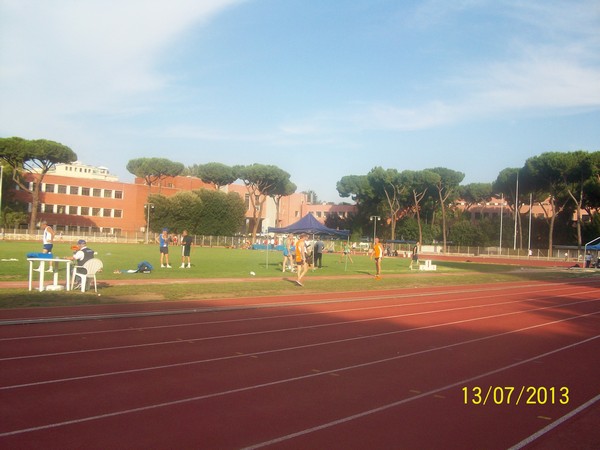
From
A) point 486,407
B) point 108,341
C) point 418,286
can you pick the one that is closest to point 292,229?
point 418,286

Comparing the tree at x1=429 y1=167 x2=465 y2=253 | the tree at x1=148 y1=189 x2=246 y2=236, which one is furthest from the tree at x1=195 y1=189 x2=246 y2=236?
the tree at x1=429 y1=167 x2=465 y2=253

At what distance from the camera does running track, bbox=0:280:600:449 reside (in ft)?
17.3

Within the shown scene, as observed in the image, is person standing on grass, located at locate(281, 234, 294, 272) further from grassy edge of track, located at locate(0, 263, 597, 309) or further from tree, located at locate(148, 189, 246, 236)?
tree, located at locate(148, 189, 246, 236)

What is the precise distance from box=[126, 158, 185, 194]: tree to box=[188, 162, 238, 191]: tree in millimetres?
3760

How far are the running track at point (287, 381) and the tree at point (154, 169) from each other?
7374 cm

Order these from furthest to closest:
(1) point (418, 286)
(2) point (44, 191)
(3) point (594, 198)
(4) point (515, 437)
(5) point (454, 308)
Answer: (2) point (44, 191) → (3) point (594, 198) → (1) point (418, 286) → (5) point (454, 308) → (4) point (515, 437)

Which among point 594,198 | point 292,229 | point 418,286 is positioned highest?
point 594,198

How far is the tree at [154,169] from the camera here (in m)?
84.6

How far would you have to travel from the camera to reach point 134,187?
8312 centimetres

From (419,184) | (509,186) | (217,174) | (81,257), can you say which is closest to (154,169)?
(217,174)

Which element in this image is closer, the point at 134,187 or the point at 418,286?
the point at 418,286

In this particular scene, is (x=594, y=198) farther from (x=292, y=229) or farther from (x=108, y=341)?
(x=108, y=341)

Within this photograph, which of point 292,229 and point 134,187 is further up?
point 134,187

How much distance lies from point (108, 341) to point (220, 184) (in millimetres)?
79826
